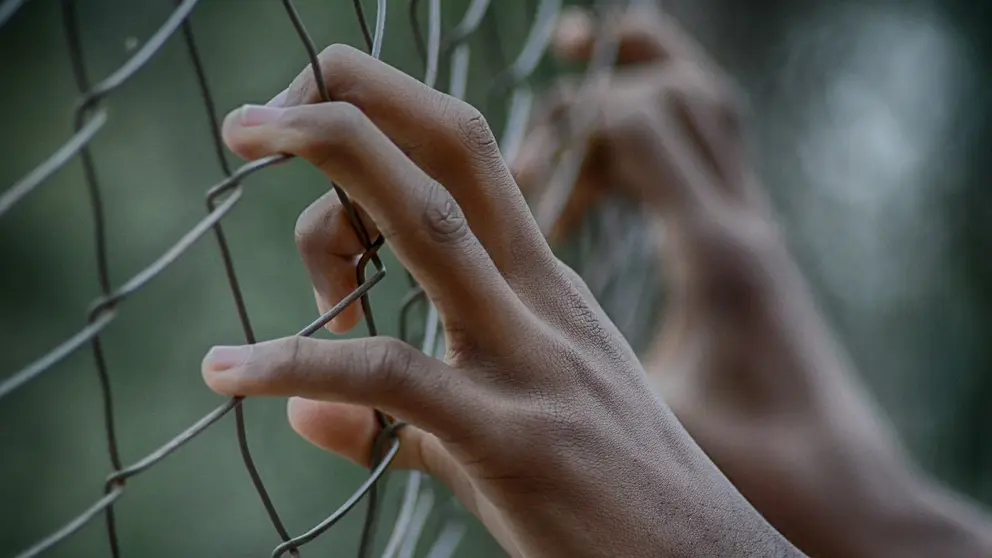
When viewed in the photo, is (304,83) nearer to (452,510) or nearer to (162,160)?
(452,510)

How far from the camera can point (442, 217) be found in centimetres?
36

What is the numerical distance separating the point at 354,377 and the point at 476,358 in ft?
0.17

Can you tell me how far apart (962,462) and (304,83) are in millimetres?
1712

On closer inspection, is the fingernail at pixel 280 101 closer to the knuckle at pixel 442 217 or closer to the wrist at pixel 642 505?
the knuckle at pixel 442 217

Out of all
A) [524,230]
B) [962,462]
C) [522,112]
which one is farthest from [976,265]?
[524,230]

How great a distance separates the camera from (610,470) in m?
0.41

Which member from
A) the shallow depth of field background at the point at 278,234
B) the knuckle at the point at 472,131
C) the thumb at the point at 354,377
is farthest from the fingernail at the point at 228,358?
the shallow depth of field background at the point at 278,234

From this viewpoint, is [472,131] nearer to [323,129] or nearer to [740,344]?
[323,129]

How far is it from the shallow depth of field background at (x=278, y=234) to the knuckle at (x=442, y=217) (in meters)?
0.98

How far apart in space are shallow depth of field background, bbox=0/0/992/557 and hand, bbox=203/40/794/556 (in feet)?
3.12

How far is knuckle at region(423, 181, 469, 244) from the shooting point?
362mm

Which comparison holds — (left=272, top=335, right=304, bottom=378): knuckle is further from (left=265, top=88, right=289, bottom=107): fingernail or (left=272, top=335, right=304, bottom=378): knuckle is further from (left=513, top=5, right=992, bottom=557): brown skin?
(left=513, top=5, right=992, bottom=557): brown skin

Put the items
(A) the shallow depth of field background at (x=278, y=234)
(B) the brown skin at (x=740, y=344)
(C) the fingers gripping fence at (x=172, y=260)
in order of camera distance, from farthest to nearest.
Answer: (A) the shallow depth of field background at (x=278, y=234), (B) the brown skin at (x=740, y=344), (C) the fingers gripping fence at (x=172, y=260)

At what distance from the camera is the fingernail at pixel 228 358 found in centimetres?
34
